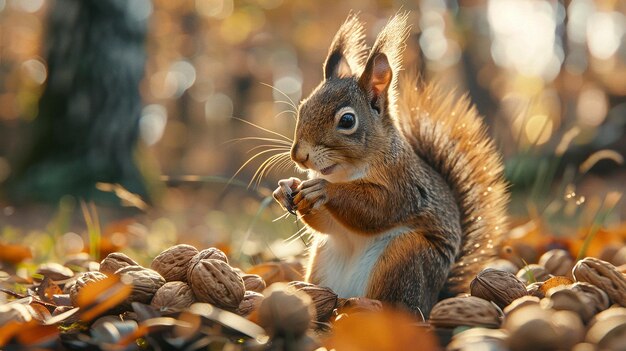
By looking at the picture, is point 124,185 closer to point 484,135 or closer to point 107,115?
point 107,115

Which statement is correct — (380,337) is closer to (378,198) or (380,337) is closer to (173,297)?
(173,297)

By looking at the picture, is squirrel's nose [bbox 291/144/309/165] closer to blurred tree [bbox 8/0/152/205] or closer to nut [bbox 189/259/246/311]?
nut [bbox 189/259/246/311]

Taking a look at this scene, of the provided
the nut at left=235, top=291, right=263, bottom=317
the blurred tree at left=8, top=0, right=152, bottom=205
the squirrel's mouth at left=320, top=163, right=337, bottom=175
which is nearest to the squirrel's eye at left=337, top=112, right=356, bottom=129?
the squirrel's mouth at left=320, top=163, right=337, bottom=175

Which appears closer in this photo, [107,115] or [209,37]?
[107,115]

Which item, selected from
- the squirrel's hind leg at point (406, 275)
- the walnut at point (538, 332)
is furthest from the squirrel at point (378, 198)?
the walnut at point (538, 332)

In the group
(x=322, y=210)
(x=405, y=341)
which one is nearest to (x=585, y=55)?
(x=322, y=210)

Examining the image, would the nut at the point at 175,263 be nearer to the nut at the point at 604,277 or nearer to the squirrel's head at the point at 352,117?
the squirrel's head at the point at 352,117
